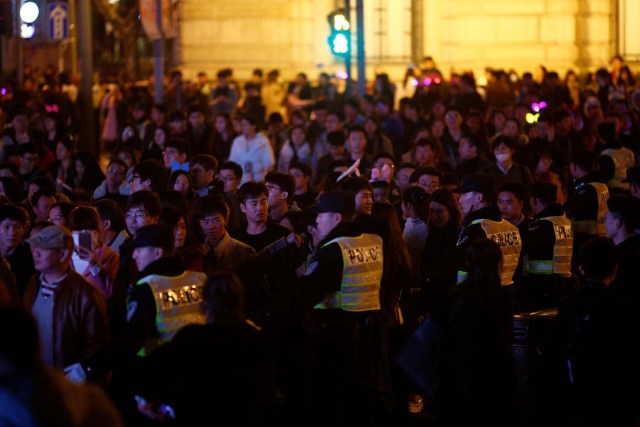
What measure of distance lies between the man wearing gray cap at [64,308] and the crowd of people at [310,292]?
11 millimetres

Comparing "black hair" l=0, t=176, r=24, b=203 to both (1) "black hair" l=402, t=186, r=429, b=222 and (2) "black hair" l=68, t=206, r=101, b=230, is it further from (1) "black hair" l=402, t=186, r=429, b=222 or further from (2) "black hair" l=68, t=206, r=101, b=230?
(1) "black hair" l=402, t=186, r=429, b=222

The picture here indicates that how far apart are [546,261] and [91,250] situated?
3.43m

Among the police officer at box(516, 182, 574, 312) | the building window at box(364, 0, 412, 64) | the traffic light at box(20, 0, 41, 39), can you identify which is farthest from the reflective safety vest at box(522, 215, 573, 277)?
the building window at box(364, 0, 412, 64)

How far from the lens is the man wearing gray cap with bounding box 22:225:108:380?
7.85 metres

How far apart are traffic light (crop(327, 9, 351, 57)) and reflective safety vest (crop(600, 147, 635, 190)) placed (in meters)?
7.54

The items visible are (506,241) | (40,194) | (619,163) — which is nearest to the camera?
(506,241)

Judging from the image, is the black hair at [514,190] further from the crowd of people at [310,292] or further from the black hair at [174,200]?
the black hair at [174,200]

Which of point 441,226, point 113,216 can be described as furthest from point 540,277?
point 113,216

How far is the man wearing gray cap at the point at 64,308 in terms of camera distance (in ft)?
25.8

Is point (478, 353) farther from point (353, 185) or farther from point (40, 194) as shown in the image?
point (40, 194)

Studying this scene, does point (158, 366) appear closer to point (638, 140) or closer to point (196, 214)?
point (196, 214)

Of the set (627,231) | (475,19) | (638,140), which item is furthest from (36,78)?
(627,231)

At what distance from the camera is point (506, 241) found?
31.6ft

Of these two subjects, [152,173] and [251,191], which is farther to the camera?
[152,173]
